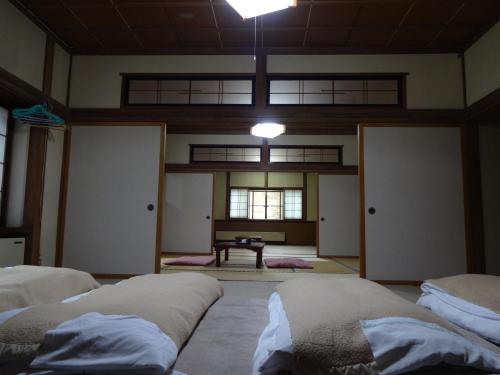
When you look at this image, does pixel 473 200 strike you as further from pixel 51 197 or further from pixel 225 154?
pixel 51 197

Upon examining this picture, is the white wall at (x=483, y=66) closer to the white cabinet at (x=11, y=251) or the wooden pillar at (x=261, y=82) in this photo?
the wooden pillar at (x=261, y=82)

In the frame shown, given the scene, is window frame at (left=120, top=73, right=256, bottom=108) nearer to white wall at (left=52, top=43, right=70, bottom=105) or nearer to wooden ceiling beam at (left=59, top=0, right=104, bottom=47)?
wooden ceiling beam at (left=59, top=0, right=104, bottom=47)

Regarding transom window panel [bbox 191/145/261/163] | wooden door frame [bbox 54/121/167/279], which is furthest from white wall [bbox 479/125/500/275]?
transom window panel [bbox 191/145/261/163]

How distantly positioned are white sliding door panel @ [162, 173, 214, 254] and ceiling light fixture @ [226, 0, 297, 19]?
4802mm

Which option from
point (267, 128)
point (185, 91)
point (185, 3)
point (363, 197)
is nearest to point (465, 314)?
point (363, 197)

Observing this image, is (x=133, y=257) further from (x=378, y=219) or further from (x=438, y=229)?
(x=438, y=229)

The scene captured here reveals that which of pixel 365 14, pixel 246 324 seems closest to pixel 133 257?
pixel 246 324

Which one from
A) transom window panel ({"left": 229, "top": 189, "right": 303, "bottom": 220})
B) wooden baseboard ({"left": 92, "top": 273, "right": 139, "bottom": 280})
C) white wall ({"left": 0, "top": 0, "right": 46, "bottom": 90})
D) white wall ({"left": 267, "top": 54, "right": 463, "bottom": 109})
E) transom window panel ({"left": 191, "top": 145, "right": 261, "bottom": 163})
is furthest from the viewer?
transom window panel ({"left": 229, "top": 189, "right": 303, "bottom": 220})

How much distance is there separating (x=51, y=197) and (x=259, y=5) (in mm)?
3172

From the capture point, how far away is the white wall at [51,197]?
372 centimetres

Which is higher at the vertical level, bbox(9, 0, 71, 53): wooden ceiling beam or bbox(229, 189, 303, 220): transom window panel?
bbox(9, 0, 71, 53): wooden ceiling beam

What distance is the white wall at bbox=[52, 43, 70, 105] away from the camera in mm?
3896

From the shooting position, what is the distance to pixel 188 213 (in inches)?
276

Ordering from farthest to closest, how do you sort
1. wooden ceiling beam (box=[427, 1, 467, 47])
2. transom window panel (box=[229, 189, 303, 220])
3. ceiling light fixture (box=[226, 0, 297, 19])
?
transom window panel (box=[229, 189, 303, 220])
wooden ceiling beam (box=[427, 1, 467, 47])
ceiling light fixture (box=[226, 0, 297, 19])
